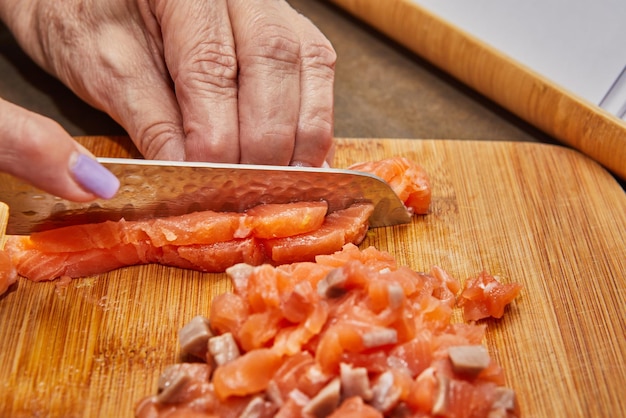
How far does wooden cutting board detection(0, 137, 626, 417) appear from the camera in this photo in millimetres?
2756

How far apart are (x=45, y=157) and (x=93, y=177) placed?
0.21 m

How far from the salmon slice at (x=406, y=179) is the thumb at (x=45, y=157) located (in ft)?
4.96

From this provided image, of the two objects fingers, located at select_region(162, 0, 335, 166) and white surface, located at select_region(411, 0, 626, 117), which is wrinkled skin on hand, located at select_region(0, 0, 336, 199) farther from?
white surface, located at select_region(411, 0, 626, 117)

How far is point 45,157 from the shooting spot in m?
2.37

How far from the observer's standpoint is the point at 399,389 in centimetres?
247

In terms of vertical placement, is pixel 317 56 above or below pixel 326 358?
above

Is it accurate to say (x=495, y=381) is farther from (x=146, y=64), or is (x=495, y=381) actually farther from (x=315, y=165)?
(x=146, y=64)

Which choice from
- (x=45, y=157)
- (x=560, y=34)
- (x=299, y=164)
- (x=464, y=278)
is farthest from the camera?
(x=560, y=34)

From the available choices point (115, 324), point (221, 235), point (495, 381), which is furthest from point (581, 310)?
point (115, 324)

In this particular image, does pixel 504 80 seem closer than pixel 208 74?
No

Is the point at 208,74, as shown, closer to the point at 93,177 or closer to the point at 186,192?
the point at 186,192

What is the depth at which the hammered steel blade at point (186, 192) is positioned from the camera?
9.70 feet

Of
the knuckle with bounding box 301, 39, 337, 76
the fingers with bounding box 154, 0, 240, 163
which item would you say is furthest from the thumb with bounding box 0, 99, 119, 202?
the knuckle with bounding box 301, 39, 337, 76

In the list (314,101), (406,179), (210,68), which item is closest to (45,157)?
(210,68)
